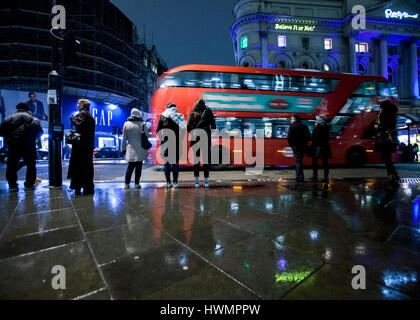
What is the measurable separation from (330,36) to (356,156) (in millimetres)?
31146

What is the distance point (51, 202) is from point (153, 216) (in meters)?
2.03

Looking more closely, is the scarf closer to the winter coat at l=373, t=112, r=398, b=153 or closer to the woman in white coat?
the woman in white coat

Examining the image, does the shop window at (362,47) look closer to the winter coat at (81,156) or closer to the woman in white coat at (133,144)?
the woman in white coat at (133,144)

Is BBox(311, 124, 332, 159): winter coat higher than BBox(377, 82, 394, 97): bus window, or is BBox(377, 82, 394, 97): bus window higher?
BBox(377, 82, 394, 97): bus window

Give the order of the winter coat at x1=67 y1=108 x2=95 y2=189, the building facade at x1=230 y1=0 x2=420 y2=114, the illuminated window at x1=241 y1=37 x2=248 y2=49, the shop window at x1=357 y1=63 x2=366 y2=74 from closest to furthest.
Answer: the winter coat at x1=67 y1=108 x2=95 y2=189, the building facade at x1=230 y1=0 x2=420 y2=114, the illuminated window at x1=241 y1=37 x2=248 y2=49, the shop window at x1=357 y1=63 x2=366 y2=74

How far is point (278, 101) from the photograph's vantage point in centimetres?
880

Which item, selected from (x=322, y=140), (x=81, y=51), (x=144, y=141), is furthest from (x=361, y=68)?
(x=81, y=51)

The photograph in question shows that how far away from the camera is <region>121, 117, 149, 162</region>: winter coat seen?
4.62m

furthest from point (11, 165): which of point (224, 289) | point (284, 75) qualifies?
point (284, 75)

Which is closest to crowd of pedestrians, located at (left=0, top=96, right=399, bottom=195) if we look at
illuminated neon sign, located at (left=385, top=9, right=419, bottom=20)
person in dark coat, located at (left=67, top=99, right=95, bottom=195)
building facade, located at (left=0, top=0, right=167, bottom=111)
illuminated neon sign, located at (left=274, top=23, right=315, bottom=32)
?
person in dark coat, located at (left=67, top=99, right=95, bottom=195)

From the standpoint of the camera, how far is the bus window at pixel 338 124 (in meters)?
9.03

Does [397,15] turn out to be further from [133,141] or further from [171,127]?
[133,141]

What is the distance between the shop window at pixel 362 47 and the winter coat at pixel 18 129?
41219 millimetres
